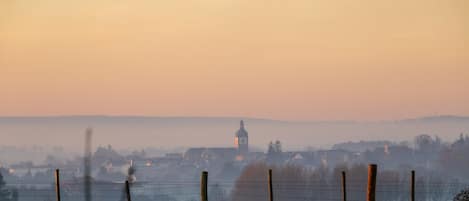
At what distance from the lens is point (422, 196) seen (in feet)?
364

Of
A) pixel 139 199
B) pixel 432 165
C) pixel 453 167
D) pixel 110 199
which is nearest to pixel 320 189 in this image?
pixel 139 199

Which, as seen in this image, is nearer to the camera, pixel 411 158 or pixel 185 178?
pixel 411 158

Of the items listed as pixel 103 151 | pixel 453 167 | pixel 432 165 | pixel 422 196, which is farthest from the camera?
pixel 103 151

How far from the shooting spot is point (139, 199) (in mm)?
112438

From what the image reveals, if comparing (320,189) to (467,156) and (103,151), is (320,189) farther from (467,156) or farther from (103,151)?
(103,151)

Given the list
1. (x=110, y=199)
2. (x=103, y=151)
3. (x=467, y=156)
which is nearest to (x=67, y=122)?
(x=103, y=151)

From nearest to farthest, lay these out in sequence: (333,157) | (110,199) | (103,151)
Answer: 1. (110,199)
2. (103,151)
3. (333,157)

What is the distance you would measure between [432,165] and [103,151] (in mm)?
42850

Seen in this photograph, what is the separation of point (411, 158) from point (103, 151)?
131 ft

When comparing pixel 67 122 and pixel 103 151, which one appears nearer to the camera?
pixel 103 151

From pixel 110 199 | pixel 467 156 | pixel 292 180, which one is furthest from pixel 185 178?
pixel 110 199

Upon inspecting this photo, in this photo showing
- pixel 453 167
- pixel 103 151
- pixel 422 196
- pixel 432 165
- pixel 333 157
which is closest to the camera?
pixel 422 196

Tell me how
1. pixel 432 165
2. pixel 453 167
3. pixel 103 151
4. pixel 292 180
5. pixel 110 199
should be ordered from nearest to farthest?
1. pixel 110 199
2. pixel 292 180
3. pixel 453 167
4. pixel 432 165
5. pixel 103 151

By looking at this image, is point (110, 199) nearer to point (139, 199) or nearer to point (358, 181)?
point (139, 199)
